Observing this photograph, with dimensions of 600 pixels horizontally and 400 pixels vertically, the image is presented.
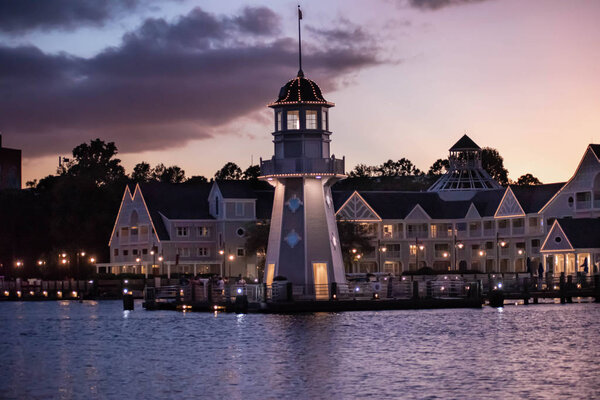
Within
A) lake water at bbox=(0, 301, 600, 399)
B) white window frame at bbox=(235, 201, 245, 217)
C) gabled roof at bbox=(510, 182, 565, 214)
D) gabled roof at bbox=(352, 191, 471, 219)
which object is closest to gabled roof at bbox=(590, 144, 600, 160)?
gabled roof at bbox=(510, 182, 565, 214)

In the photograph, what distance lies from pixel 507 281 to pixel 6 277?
232 feet

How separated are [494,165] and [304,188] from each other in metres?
117

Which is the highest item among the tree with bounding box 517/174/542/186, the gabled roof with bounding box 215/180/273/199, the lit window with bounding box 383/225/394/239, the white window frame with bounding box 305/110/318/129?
the tree with bounding box 517/174/542/186

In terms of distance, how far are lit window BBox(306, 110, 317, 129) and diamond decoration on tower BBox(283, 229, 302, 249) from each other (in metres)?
6.79

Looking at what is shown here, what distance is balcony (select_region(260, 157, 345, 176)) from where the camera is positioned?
72.8 metres

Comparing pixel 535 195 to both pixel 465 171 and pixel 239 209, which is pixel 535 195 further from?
pixel 239 209

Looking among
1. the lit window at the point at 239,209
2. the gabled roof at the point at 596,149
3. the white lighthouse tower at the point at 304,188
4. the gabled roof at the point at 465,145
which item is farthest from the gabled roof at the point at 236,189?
the white lighthouse tower at the point at 304,188

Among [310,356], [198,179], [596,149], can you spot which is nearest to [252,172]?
[198,179]

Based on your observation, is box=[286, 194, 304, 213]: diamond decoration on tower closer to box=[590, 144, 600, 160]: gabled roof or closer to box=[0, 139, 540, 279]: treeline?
box=[590, 144, 600, 160]: gabled roof

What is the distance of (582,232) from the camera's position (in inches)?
4122

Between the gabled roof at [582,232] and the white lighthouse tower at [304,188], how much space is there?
122 ft

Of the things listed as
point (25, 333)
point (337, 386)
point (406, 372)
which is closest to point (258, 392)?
point (337, 386)

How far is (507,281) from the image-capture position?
3452 inches

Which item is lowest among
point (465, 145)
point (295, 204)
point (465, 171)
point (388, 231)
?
point (295, 204)
